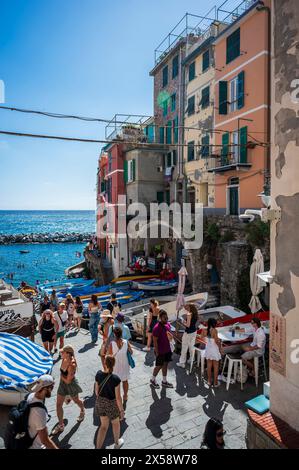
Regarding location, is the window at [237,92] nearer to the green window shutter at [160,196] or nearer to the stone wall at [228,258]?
the stone wall at [228,258]

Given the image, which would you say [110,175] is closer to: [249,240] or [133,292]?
[133,292]

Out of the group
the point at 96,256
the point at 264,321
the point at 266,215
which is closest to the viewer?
the point at 266,215

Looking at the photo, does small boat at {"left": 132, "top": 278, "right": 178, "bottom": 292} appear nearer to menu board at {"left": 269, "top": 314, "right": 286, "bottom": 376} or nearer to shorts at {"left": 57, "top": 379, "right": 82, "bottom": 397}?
shorts at {"left": 57, "top": 379, "right": 82, "bottom": 397}

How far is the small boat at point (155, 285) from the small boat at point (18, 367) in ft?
41.4

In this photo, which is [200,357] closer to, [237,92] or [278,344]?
[278,344]

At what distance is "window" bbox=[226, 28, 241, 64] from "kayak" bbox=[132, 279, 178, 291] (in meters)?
14.1

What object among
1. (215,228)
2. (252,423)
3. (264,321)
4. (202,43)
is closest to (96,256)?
(215,228)

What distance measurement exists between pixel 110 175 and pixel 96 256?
9237mm

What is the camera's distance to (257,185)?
16.8 m

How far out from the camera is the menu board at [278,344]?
182 inches

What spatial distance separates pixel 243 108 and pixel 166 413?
53.8 ft

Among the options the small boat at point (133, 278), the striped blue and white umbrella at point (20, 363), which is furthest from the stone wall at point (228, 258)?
the striped blue and white umbrella at point (20, 363)

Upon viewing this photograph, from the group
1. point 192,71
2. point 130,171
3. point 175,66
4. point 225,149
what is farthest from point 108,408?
point 175,66

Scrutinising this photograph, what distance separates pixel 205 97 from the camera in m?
21.4
